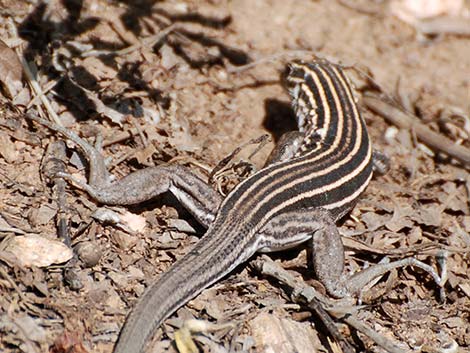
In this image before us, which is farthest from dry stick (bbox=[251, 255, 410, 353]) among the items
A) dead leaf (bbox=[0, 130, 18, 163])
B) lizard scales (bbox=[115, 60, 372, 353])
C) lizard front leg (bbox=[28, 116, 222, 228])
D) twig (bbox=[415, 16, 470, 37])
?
twig (bbox=[415, 16, 470, 37])

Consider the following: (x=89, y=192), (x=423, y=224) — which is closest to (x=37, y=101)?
(x=89, y=192)

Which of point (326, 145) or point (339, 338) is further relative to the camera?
point (326, 145)

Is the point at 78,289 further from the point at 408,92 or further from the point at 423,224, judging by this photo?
the point at 408,92

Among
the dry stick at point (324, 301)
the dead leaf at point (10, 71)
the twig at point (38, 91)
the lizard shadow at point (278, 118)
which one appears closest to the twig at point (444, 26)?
the lizard shadow at point (278, 118)

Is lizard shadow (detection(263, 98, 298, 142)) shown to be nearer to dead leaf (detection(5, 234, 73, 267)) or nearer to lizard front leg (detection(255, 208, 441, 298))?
lizard front leg (detection(255, 208, 441, 298))

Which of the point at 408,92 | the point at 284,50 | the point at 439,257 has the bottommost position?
the point at 439,257

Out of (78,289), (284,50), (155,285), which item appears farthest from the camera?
(284,50)

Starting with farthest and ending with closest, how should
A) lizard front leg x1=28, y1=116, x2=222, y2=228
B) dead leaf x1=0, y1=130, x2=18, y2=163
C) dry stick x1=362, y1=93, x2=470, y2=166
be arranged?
dry stick x1=362, y1=93, x2=470, y2=166
dead leaf x1=0, y1=130, x2=18, y2=163
lizard front leg x1=28, y1=116, x2=222, y2=228
